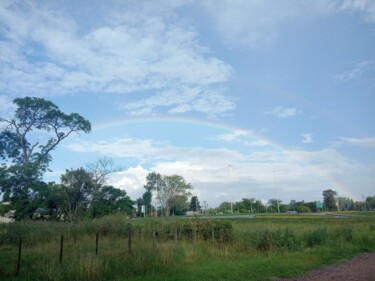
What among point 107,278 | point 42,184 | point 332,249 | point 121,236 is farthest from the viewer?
point 42,184

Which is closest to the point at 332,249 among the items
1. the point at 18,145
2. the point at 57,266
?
the point at 57,266

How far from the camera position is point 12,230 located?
22203 millimetres

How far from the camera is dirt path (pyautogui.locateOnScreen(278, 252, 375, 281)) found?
10914 mm

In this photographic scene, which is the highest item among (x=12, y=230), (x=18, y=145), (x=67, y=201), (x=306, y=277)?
(x=18, y=145)

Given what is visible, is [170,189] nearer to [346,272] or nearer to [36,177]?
[36,177]

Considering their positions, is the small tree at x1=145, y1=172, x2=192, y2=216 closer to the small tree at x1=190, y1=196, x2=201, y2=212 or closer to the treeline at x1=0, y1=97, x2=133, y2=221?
the small tree at x1=190, y1=196, x2=201, y2=212

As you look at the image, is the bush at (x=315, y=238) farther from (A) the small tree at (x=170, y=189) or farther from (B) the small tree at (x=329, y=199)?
(B) the small tree at (x=329, y=199)

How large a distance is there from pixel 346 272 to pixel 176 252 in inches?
259

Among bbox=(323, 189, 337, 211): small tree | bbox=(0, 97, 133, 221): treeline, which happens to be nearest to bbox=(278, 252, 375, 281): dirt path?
bbox=(0, 97, 133, 221): treeline

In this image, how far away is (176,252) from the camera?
1492cm

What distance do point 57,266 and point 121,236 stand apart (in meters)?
13.0

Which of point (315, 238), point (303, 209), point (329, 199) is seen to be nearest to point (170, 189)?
point (303, 209)

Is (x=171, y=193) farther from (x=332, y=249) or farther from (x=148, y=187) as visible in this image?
(x=332, y=249)

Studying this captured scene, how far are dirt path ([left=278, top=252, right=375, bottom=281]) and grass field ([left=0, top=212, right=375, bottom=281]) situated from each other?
70cm
